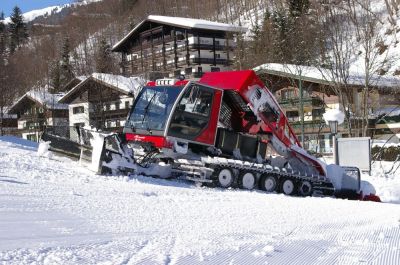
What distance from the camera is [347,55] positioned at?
96.4ft

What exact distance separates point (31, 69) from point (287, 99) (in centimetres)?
4410

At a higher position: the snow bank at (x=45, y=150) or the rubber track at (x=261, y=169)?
the snow bank at (x=45, y=150)

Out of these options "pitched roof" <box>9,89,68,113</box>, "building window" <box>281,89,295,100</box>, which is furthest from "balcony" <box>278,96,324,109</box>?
"pitched roof" <box>9,89,68,113</box>

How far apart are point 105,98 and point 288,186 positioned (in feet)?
136

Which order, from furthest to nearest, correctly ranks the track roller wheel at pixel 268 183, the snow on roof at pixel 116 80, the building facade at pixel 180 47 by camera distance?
the building facade at pixel 180 47 → the snow on roof at pixel 116 80 → the track roller wheel at pixel 268 183

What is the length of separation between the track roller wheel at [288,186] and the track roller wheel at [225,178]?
6.09ft

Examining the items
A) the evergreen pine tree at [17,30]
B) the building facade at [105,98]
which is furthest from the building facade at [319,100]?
the evergreen pine tree at [17,30]

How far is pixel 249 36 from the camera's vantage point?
61.1 meters

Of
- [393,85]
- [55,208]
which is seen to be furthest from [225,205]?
[393,85]

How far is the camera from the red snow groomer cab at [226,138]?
13.7 meters

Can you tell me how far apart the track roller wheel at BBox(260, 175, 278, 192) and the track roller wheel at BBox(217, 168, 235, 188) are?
1.03 meters

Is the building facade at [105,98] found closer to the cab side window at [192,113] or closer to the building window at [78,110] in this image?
the building window at [78,110]

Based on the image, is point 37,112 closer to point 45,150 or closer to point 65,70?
point 65,70

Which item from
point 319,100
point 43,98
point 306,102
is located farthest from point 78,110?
point 319,100
